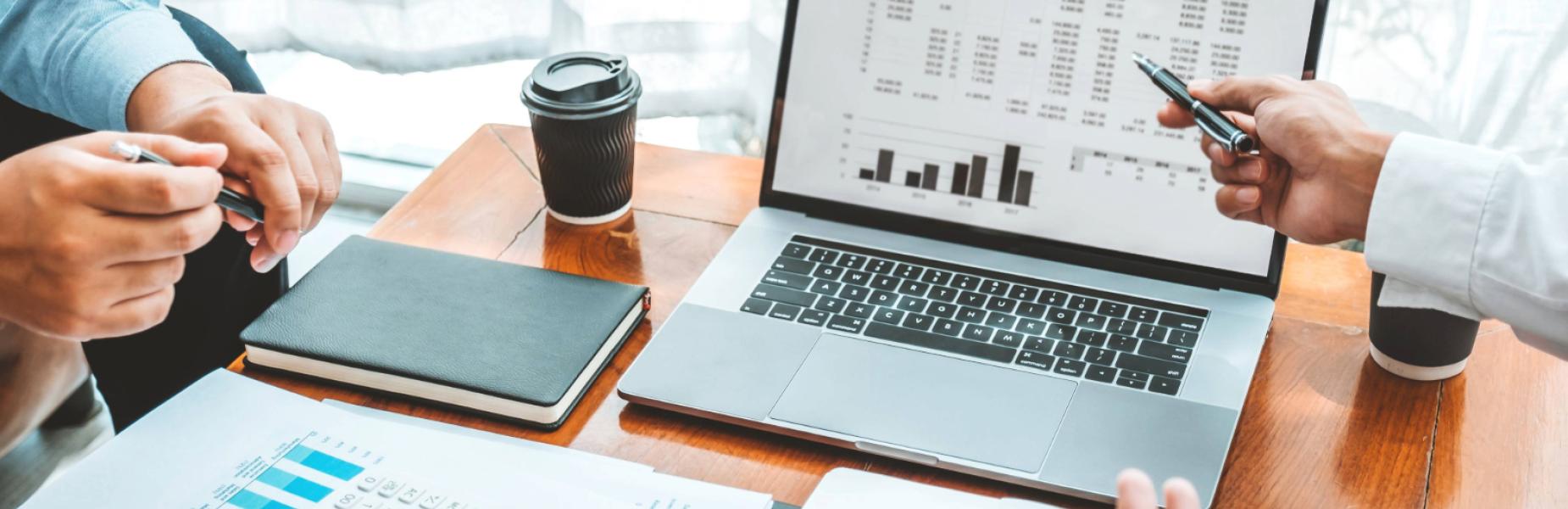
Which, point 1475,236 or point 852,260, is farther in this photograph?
point 852,260

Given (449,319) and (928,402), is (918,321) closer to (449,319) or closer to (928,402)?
(928,402)

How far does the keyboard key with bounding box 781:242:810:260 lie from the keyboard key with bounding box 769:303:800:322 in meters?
0.07

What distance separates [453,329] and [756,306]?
223 millimetres

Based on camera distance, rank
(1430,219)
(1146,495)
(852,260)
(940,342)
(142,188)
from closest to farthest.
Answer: (1146,495)
(142,188)
(1430,219)
(940,342)
(852,260)

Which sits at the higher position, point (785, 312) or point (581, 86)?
point (581, 86)

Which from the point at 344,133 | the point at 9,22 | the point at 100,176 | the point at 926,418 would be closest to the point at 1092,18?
the point at 926,418

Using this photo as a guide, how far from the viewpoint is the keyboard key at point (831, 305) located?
0.94m

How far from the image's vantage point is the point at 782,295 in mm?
964

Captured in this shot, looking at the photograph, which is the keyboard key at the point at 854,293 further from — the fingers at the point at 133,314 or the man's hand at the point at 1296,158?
the fingers at the point at 133,314

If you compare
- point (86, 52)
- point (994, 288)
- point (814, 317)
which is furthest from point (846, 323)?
point (86, 52)

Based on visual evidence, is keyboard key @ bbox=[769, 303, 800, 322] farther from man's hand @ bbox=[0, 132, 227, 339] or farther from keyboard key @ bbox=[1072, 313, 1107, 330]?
man's hand @ bbox=[0, 132, 227, 339]

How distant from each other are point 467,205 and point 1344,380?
75cm

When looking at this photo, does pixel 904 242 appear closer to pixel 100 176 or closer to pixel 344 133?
pixel 100 176

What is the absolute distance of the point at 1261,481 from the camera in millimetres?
793
